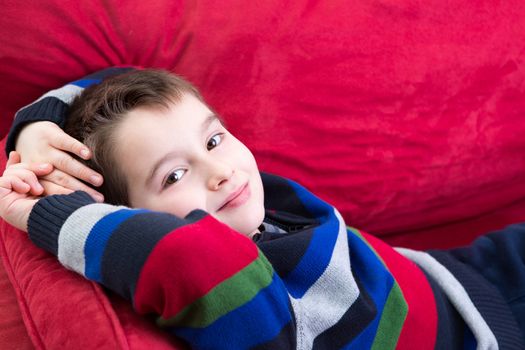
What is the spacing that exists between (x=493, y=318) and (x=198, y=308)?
1.72ft

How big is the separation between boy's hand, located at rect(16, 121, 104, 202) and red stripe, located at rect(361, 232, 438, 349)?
0.45 meters

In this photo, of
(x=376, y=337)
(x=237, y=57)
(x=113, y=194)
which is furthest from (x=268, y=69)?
(x=376, y=337)

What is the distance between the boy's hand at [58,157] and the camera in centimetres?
90

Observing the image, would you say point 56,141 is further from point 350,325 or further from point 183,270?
point 350,325

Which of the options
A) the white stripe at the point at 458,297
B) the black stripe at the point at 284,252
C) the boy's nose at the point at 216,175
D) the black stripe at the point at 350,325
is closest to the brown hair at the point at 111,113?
the boy's nose at the point at 216,175

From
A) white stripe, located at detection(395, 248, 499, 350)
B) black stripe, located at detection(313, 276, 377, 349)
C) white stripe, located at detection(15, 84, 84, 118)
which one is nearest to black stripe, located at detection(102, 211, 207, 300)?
black stripe, located at detection(313, 276, 377, 349)

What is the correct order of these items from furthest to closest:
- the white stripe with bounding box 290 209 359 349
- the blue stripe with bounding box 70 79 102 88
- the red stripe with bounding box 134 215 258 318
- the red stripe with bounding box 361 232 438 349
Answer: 1. the blue stripe with bounding box 70 79 102 88
2. the red stripe with bounding box 361 232 438 349
3. the white stripe with bounding box 290 209 359 349
4. the red stripe with bounding box 134 215 258 318

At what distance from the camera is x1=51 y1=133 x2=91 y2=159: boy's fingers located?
3.03ft

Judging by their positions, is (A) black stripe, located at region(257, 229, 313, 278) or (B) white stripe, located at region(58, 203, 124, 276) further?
(A) black stripe, located at region(257, 229, 313, 278)

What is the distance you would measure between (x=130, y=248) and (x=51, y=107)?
381 mm

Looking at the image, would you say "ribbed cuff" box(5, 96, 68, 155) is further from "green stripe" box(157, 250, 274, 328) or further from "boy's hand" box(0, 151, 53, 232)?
"green stripe" box(157, 250, 274, 328)

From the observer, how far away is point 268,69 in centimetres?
116

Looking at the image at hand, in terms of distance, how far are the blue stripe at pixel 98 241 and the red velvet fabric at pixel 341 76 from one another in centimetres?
42

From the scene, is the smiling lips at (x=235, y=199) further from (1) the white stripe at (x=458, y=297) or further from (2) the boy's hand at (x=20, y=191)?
(1) the white stripe at (x=458, y=297)
